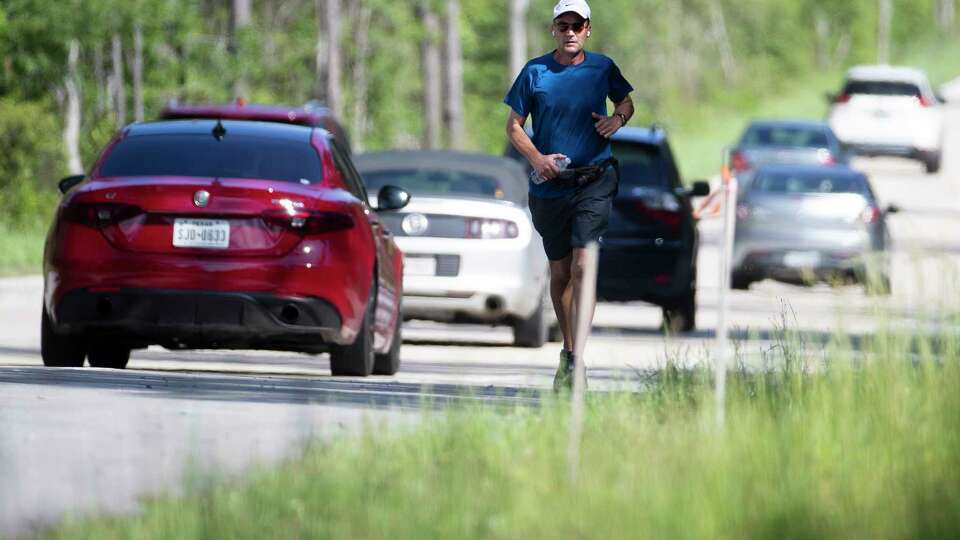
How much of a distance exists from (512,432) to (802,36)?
361ft

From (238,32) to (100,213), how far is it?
2885 cm

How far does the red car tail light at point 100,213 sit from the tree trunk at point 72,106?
74.7ft

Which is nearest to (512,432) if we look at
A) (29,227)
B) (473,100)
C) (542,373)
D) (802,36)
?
(542,373)

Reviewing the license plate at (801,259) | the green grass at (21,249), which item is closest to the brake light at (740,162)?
the green grass at (21,249)

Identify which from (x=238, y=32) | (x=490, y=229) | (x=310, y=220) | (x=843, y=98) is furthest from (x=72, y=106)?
(x=310, y=220)

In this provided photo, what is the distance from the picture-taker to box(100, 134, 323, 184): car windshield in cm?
1356

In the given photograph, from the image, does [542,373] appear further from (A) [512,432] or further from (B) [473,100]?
(B) [473,100]

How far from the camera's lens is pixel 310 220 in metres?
13.2

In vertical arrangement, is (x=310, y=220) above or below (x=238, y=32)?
below

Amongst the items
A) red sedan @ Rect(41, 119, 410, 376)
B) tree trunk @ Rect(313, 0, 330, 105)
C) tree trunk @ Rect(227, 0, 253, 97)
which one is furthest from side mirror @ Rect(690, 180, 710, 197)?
tree trunk @ Rect(313, 0, 330, 105)

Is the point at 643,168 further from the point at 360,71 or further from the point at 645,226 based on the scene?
the point at 360,71

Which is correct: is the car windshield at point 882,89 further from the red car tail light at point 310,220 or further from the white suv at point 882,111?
the red car tail light at point 310,220

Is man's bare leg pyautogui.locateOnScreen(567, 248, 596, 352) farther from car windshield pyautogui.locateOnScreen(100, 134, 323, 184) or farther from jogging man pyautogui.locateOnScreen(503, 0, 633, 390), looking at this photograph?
car windshield pyautogui.locateOnScreen(100, 134, 323, 184)

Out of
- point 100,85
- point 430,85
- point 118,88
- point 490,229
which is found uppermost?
point 430,85
